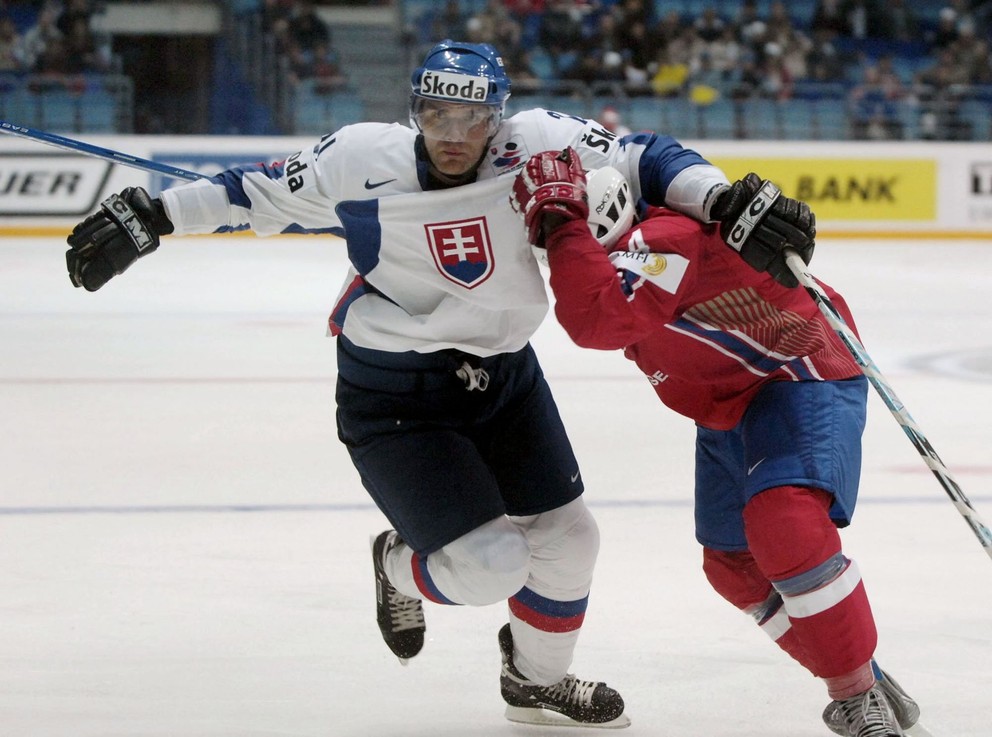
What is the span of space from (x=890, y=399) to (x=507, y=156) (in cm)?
82

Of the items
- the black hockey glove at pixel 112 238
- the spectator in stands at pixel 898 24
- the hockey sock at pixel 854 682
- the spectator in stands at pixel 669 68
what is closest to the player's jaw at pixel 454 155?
the black hockey glove at pixel 112 238

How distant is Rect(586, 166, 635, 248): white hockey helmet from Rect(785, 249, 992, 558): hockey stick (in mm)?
303

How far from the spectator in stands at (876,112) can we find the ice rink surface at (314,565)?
563 cm

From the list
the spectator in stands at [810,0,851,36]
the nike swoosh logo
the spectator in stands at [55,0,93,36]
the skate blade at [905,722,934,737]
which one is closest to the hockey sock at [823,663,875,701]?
the skate blade at [905,722,934,737]

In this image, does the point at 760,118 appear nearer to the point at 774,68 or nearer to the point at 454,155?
the point at 774,68

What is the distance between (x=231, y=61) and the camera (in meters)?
13.6

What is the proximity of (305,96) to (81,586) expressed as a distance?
9.51 m

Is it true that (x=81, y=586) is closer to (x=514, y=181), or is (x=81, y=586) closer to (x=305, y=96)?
(x=514, y=181)

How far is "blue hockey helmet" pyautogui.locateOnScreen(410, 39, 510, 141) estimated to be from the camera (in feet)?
8.07

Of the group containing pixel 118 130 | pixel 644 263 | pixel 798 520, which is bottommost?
pixel 118 130

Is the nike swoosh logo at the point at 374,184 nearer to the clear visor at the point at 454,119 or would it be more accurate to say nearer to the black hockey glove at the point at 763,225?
the clear visor at the point at 454,119

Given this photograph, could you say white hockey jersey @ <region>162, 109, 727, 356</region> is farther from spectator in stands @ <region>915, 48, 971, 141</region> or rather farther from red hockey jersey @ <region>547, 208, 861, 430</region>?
spectator in stands @ <region>915, 48, 971, 141</region>

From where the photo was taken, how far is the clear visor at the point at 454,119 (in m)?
2.47

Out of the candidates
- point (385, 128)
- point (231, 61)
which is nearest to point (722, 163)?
point (231, 61)
